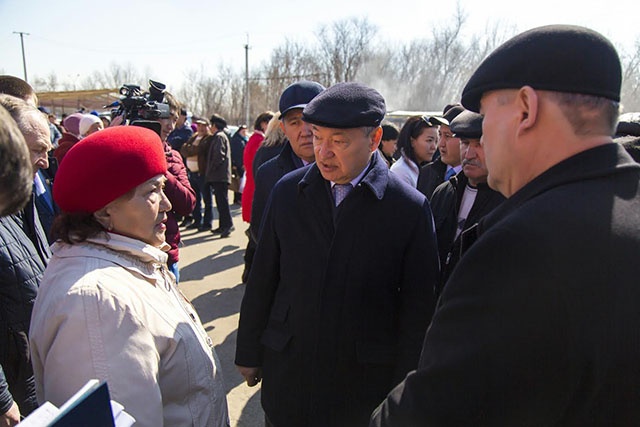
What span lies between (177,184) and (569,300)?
9.13ft

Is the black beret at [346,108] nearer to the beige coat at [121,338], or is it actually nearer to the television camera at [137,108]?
the beige coat at [121,338]

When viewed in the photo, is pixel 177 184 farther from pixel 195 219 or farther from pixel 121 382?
pixel 195 219

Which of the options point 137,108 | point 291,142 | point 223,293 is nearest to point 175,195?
point 137,108

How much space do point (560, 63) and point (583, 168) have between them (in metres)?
0.24

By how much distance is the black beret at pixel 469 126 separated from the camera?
7.84 feet

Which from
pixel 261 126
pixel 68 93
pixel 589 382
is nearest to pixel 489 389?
pixel 589 382

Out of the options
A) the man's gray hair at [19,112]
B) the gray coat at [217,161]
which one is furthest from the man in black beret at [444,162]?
Result: the gray coat at [217,161]

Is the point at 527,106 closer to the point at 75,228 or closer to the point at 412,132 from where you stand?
the point at 75,228

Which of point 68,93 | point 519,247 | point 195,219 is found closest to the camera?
point 519,247

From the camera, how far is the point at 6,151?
0.75m

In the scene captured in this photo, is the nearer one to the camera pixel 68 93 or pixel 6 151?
pixel 6 151

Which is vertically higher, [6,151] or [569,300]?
[6,151]

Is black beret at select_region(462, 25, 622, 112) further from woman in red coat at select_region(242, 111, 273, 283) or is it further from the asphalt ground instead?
woman in red coat at select_region(242, 111, 273, 283)

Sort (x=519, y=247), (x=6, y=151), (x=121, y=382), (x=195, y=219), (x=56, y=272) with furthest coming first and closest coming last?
1. (x=195, y=219)
2. (x=56, y=272)
3. (x=121, y=382)
4. (x=519, y=247)
5. (x=6, y=151)
